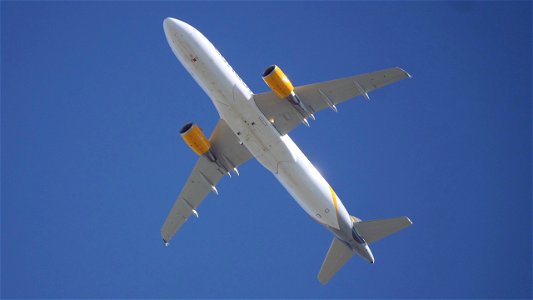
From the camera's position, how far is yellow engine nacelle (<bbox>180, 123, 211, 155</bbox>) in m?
44.2

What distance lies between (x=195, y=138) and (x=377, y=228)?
13.6 meters

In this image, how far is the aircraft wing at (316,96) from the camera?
4135 cm

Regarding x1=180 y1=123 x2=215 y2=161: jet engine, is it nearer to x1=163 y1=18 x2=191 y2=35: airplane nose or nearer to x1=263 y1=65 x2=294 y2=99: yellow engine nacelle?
x1=263 y1=65 x2=294 y2=99: yellow engine nacelle

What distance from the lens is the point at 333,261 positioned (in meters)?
47.5

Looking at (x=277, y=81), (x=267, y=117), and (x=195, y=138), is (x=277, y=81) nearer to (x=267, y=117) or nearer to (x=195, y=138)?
(x=267, y=117)

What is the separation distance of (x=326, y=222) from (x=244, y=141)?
8124 mm

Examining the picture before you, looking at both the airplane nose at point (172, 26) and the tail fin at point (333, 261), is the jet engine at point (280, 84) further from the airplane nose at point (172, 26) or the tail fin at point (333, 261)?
the tail fin at point (333, 261)

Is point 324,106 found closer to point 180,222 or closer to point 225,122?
point 225,122

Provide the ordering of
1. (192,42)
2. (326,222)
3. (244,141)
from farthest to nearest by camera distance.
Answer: (326,222), (244,141), (192,42)

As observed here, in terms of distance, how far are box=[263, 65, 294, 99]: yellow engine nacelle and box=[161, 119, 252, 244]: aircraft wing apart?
5.94m

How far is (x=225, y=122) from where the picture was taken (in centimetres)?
4547

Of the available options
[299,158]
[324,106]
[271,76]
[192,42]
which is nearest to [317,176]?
[299,158]

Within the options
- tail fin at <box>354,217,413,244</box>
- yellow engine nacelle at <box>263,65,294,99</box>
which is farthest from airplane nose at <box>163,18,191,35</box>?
tail fin at <box>354,217,413,244</box>

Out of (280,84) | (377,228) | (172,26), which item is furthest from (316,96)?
(377,228)
